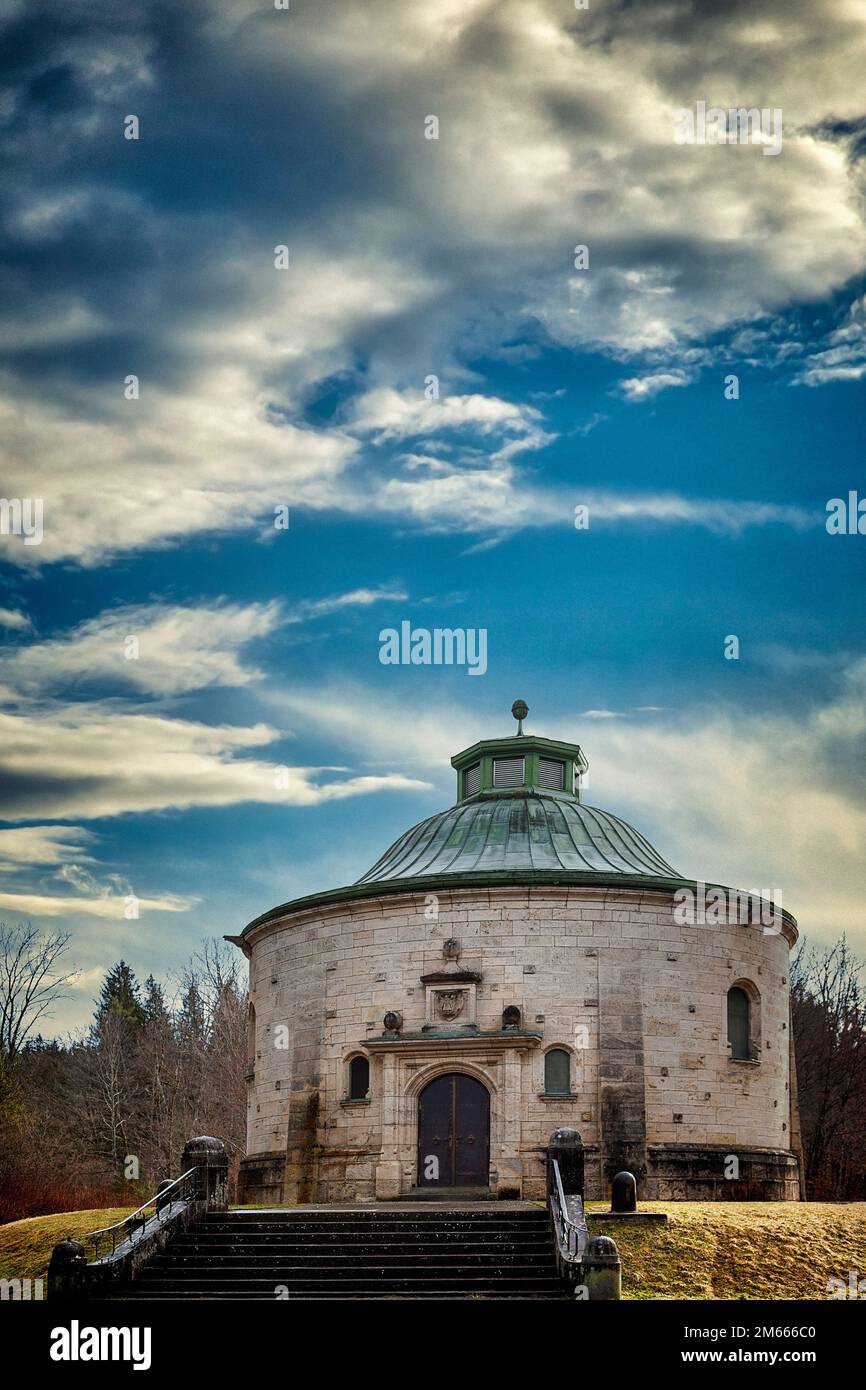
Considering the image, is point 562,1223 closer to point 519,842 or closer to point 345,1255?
point 345,1255

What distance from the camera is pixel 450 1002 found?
31672 mm

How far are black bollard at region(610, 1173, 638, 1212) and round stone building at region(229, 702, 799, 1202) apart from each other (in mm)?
5802

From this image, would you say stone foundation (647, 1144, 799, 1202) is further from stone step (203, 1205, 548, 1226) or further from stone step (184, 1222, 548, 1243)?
stone step (184, 1222, 548, 1243)

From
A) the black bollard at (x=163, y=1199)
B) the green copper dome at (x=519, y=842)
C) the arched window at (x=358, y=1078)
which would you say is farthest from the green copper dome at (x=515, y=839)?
the black bollard at (x=163, y=1199)

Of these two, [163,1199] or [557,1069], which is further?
[557,1069]

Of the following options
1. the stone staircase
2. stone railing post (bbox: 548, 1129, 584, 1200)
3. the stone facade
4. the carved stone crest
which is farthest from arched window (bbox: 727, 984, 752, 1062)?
stone railing post (bbox: 548, 1129, 584, 1200)

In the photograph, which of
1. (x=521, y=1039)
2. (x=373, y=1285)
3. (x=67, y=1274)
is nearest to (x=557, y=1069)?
(x=521, y=1039)

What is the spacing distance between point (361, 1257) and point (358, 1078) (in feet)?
31.5

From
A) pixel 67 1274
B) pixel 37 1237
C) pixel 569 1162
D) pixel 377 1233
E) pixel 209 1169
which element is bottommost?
pixel 37 1237

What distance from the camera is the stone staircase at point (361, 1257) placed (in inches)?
846

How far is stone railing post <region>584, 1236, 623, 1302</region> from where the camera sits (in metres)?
20.1
